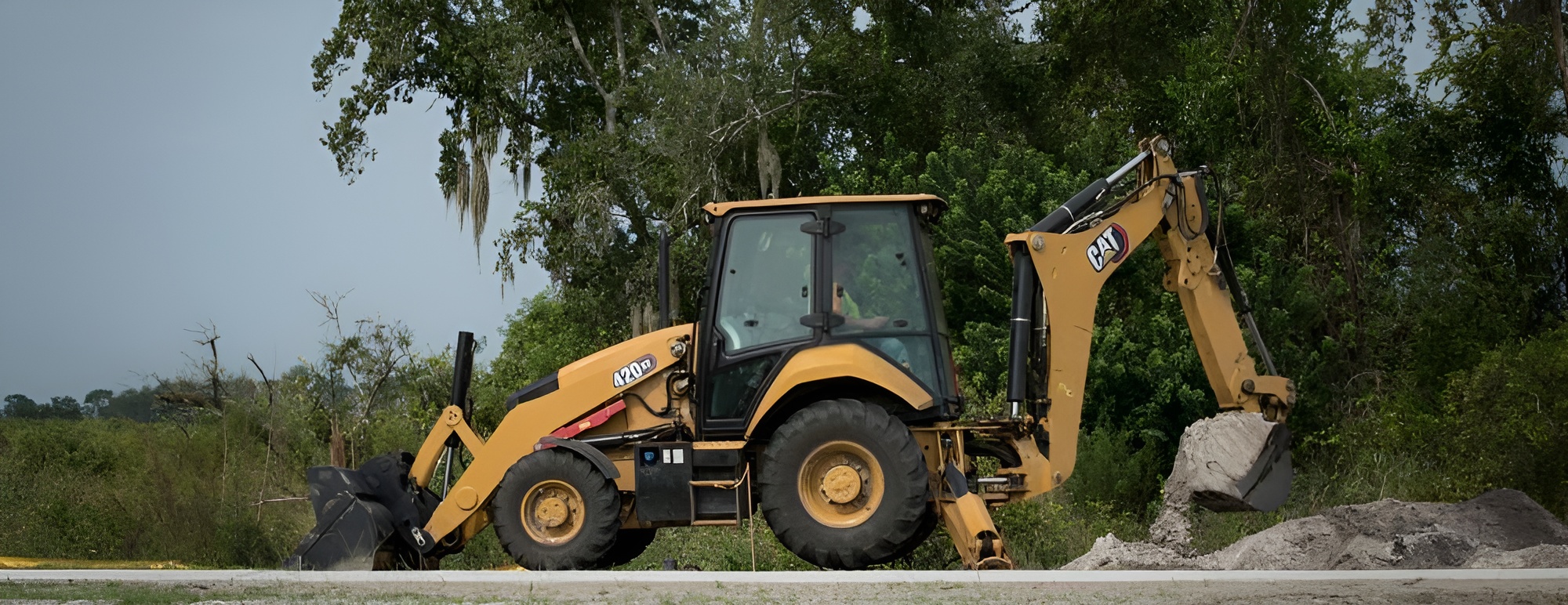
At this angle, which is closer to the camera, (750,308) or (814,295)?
(814,295)

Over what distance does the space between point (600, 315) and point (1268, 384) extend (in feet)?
55.1

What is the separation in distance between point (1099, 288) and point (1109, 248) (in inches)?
16.0

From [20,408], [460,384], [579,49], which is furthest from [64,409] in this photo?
[460,384]

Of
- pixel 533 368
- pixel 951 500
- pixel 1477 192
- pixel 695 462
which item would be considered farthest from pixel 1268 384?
pixel 533 368

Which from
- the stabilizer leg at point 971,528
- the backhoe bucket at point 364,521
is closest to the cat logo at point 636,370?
the backhoe bucket at point 364,521

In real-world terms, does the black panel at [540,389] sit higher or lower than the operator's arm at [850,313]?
lower

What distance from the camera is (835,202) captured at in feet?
28.8

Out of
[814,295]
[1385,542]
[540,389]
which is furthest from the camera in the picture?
[540,389]

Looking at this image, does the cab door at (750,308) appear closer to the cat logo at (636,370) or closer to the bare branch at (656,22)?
the cat logo at (636,370)

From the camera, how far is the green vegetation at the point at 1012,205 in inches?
527

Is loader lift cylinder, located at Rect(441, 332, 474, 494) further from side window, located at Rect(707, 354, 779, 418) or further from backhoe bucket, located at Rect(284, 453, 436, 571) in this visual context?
side window, located at Rect(707, 354, 779, 418)

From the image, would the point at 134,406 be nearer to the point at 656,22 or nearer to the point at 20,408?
the point at 20,408

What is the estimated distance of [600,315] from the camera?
25.0m

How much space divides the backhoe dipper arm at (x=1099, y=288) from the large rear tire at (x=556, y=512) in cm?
264
